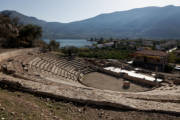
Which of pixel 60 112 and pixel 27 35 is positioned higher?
pixel 27 35

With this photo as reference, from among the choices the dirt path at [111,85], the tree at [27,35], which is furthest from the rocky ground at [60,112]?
the tree at [27,35]

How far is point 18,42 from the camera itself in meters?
24.1

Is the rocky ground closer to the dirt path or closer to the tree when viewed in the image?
the dirt path

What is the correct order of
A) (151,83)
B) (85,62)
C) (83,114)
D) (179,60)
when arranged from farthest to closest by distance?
(179,60)
(85,62)
(151,83)
(83,114)

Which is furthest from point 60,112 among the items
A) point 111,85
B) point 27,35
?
point 27,35

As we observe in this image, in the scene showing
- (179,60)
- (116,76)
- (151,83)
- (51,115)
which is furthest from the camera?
(179,60)

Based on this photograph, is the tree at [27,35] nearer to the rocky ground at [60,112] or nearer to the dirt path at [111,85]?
the dirt path at [111,85]

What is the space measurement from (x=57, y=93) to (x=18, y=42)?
72.2ft

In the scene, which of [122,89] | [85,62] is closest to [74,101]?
[122,89]

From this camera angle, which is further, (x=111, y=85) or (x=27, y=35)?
(x=27, y=35)

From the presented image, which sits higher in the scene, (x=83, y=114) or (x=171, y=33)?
(x=171, y=33)

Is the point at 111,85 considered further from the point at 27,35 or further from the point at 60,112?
the point at 27,35

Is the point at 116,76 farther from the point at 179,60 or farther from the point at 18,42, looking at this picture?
the point at 179,60

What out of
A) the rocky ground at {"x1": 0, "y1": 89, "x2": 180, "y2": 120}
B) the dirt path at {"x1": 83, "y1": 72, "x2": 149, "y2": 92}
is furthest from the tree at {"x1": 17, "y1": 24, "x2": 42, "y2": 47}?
the rocky ground at {"x1": 0, "y1": 89, "x2": 180, "y2": 120}
